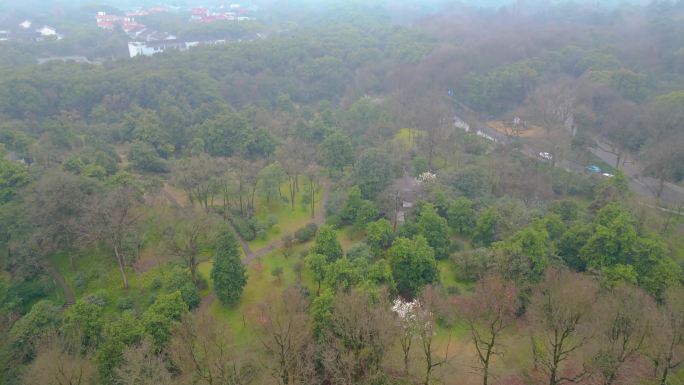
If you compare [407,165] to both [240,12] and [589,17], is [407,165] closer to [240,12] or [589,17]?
[589,17]

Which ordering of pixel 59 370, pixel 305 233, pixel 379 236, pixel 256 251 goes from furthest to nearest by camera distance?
1. pixel 305 233
2. pixel 256 251
3. pixel 379 236
4. pixel 59 370

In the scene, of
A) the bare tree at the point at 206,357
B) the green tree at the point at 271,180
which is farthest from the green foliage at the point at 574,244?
the green tree at the point at 271,180

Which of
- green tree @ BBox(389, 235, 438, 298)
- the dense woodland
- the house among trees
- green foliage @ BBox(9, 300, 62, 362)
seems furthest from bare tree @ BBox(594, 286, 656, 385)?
green foliage @ BBox(9, 300, 62, 362)

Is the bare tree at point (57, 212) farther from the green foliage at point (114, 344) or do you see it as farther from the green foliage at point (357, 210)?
the green foliage at point (357, 210)

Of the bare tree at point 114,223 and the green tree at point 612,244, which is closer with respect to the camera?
the green tree at point 612,244

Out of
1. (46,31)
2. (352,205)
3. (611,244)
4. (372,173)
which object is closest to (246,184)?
(352,205)

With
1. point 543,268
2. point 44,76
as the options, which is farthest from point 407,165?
point 44,76

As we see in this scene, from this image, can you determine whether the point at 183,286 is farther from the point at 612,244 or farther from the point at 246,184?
the point at 612,244
